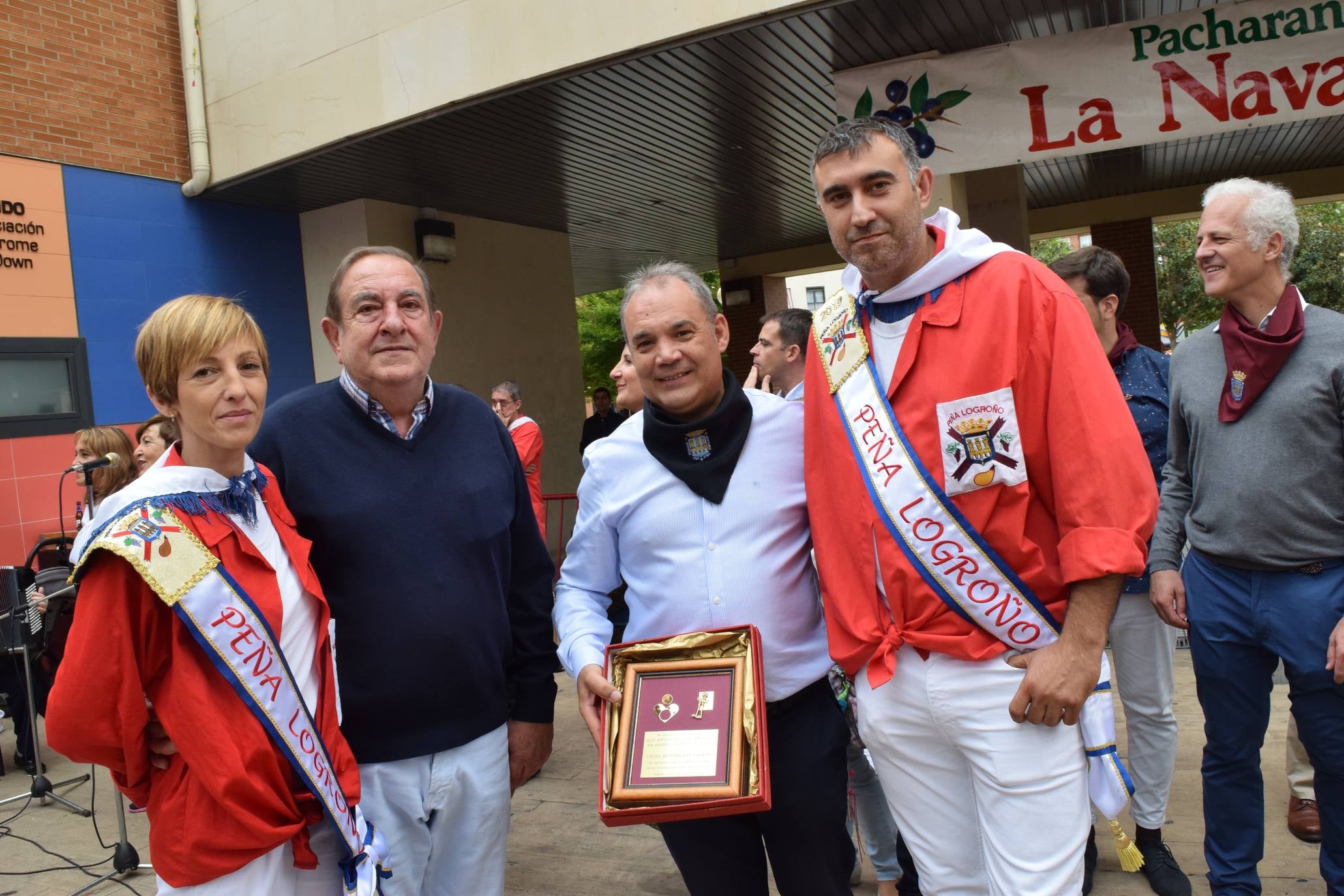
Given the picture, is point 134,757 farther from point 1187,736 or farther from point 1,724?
point 1,724


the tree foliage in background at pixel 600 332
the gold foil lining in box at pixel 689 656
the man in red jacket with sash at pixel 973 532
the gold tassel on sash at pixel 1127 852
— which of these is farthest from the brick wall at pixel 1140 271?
the gold foil lining in box at pixel 689 656

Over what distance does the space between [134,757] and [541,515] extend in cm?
479

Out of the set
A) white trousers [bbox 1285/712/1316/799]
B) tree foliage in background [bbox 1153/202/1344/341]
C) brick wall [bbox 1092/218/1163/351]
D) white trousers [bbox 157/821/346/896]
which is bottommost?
white trousers [bbox 1285/712/1316/799]

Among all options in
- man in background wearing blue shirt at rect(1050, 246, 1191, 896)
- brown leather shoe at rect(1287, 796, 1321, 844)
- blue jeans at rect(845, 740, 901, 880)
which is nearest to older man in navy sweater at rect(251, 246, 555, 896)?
blue jeans at rect(845, 740, 901, 880)

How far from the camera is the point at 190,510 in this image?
1.79 meters

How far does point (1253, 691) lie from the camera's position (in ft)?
8.87

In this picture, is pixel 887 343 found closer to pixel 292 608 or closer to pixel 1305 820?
pixel 292 608

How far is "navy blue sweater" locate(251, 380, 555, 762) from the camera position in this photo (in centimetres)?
210

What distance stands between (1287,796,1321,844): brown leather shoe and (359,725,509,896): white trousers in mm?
3008

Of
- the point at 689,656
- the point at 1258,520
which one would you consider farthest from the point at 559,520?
the point at 689,656

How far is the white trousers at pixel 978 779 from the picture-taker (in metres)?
1.80

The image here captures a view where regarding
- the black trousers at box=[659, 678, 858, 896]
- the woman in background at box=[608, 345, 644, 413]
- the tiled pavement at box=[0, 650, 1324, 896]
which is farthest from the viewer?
the woman in background at box=[608, 345, 644, 413]

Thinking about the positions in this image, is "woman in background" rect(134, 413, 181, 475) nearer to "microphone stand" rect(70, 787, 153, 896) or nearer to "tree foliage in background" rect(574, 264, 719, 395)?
"microphone stand" rect(70, 787, 153, 896)

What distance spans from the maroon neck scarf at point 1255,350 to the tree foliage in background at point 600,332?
18.6 m
